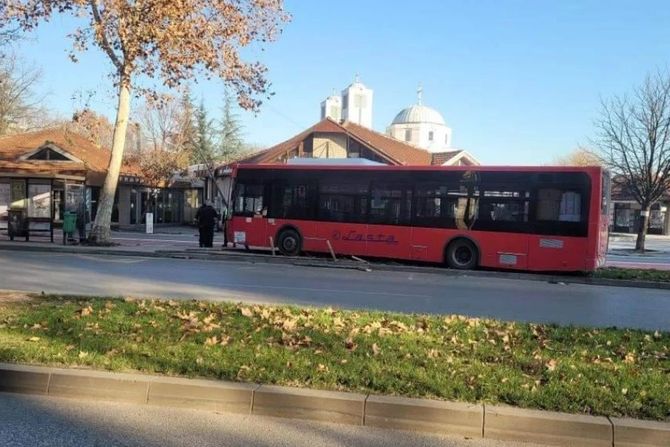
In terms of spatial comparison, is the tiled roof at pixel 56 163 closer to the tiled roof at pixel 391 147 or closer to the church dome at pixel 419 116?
the tiled roof at pixel 391 147

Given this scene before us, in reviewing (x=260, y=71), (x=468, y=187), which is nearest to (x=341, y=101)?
(x=260, y=71)

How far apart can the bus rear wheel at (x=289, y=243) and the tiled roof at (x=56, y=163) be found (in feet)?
48.1

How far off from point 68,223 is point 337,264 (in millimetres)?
10313

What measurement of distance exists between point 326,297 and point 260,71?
12.9 m

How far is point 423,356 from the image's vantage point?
633 cm

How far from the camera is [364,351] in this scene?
646 cm

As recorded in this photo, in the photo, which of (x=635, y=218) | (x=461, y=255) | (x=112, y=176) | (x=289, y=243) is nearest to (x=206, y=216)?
(x=112, y=176)

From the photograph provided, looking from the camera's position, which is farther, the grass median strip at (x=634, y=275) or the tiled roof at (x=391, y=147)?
the tiled roof at (x=391, y=147)

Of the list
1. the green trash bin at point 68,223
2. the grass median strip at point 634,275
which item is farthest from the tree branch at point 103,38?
the grass median strip at point 634,275

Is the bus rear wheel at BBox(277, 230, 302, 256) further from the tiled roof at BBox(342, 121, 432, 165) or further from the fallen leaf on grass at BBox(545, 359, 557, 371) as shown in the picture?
the tiled roof at BBox(342, 121, 432, 165)

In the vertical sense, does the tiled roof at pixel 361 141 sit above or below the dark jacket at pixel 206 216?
above

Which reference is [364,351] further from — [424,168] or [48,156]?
[48,156]

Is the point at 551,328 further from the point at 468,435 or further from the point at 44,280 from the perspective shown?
the point at 44,280

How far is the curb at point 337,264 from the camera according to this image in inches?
635
